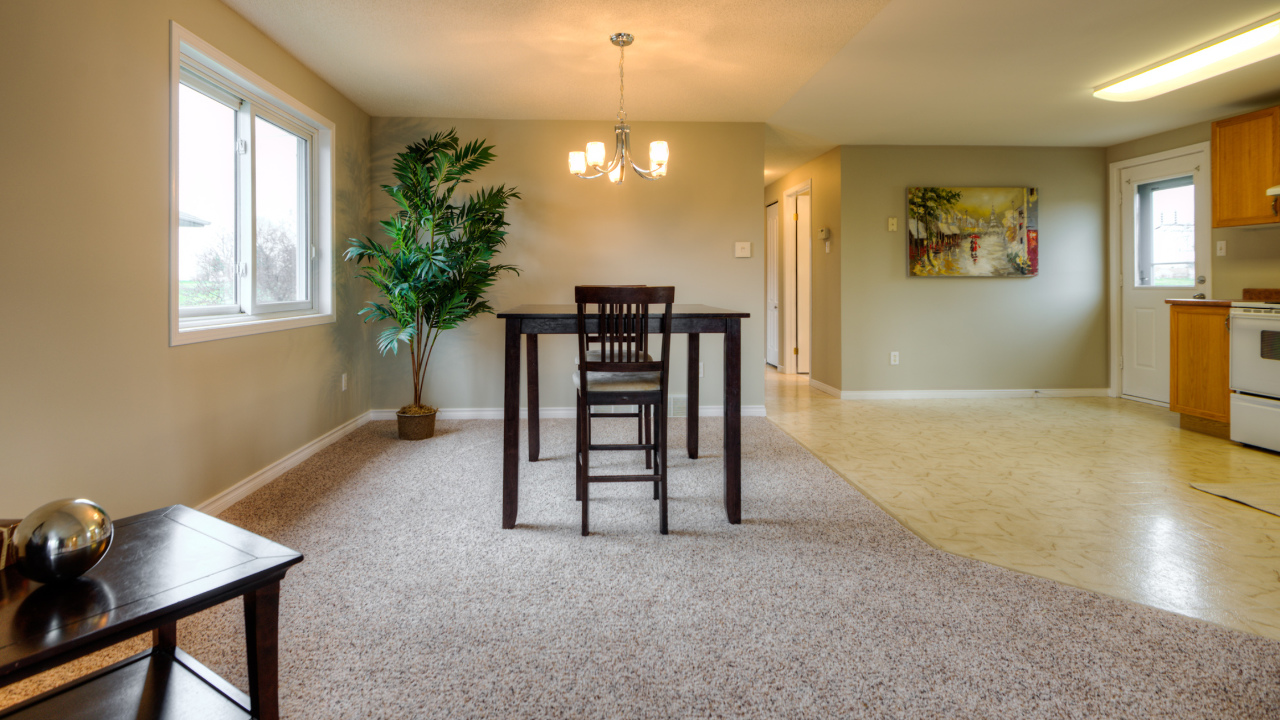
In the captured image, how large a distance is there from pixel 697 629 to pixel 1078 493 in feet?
7.41

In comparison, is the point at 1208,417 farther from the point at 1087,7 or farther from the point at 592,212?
the point at 592,212

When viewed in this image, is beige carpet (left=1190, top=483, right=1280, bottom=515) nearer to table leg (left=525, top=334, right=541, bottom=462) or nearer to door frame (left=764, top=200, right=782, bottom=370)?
table leg (left=525, top=334, right=541, bottom=462)

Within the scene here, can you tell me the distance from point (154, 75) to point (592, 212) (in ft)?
9.68

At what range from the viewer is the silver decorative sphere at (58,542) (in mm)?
1019

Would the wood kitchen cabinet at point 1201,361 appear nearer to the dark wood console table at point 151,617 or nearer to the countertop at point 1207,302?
the countertop at point 1207,302

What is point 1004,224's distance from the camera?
19.1ft

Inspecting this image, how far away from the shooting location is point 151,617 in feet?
3.23

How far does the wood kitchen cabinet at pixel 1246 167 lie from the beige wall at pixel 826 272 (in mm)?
2552

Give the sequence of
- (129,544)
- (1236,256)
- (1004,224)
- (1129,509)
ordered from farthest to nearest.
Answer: (1004,224) → (1236,256) → (1129,509) → (129,544)

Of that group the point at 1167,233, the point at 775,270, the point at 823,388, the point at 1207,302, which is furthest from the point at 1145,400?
the point at 775,270

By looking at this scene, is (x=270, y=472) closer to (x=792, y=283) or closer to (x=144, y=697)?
(x=144, y=697)

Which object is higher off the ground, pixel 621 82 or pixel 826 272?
pixel 621 82

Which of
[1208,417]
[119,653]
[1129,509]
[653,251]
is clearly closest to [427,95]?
[653,251]

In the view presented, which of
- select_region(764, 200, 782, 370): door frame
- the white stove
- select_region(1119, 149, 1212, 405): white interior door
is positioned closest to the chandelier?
the white stove
